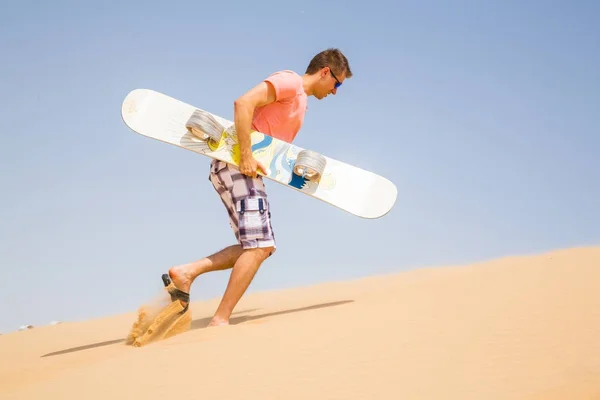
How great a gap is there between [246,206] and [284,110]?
809 millimetres

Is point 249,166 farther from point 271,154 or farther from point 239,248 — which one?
point 239,248

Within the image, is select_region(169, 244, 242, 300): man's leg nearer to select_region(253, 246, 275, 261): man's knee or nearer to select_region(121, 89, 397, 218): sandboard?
select_region(253, 246, 275, 261): man's knee

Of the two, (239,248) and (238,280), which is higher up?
(239,248)

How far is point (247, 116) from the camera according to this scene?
152 inches

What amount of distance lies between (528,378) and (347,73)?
2.80 meters

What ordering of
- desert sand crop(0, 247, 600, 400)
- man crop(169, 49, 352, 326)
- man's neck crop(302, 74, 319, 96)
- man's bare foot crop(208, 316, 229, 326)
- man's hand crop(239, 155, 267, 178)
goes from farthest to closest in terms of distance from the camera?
man's neck crop(302, 74, 319, 96)
man's hand crop(239, 155, 267, 178)
man crop(169, 49, 352, 326)
man's bare foot crop(208, 316, 229, 326)
desert sand crop(0, 247, 600, 400)

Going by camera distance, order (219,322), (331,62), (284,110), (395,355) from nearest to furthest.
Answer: (395,355)
(219,322)
(284,110)
(331,62)

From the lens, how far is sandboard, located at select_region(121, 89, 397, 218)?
4332mm

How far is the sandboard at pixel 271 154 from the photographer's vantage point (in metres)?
4.33

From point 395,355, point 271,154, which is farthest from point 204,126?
point 395,355

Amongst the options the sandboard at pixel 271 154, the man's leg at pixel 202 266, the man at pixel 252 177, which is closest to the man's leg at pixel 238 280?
the man at pixel 252 177

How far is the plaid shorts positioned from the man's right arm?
107 mm

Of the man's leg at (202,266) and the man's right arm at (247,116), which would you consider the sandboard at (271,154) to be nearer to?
the man's right arm at (247,116)

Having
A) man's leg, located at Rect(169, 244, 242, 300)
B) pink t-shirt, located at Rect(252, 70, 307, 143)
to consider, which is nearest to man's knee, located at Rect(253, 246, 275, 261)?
man's leg, located at Rect(169, 244, 242, 300)
